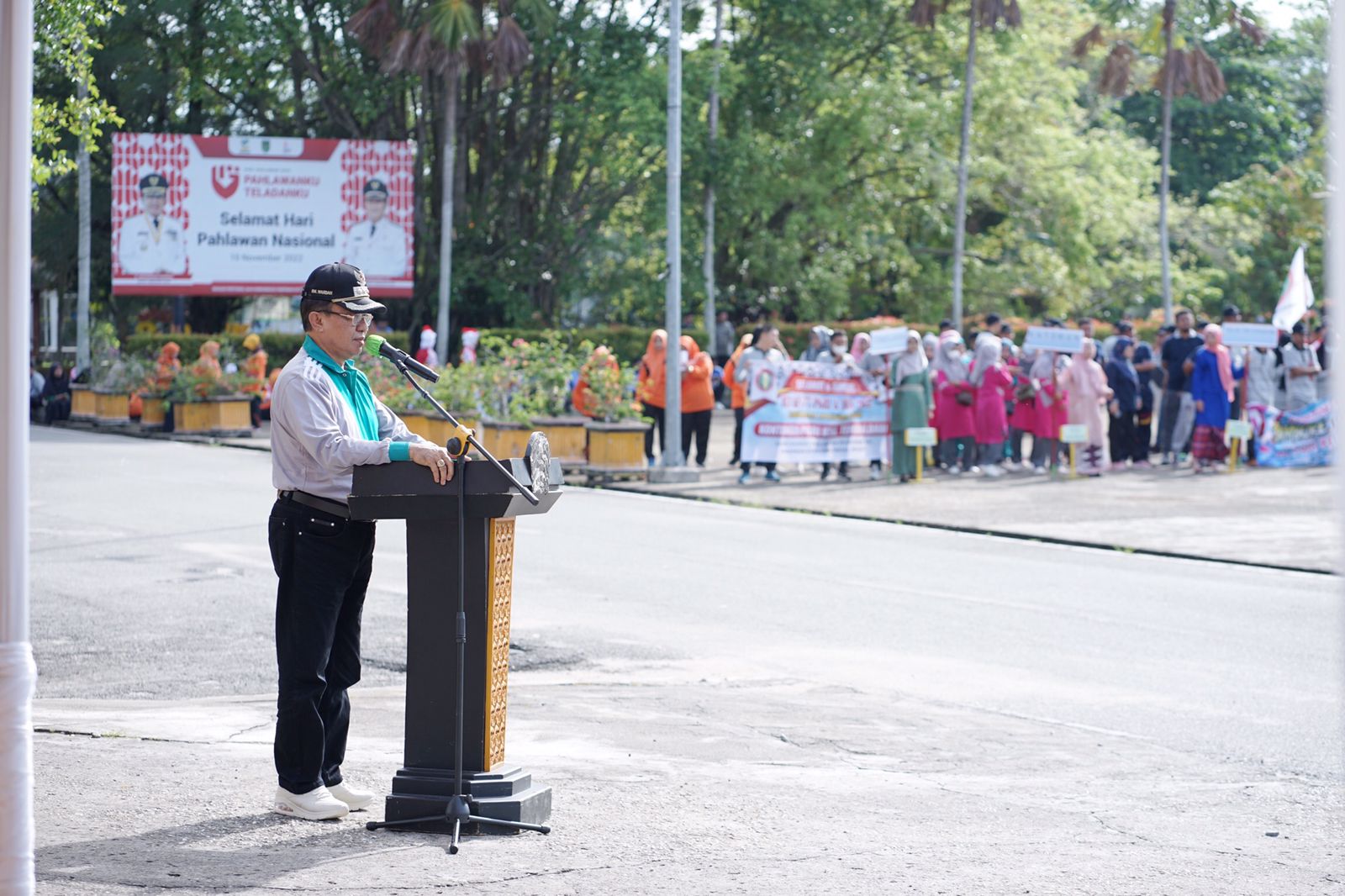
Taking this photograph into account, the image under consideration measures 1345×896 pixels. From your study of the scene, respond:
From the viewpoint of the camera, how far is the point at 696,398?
2398 centimetres

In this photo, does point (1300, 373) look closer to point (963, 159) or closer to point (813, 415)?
point (813, 415)

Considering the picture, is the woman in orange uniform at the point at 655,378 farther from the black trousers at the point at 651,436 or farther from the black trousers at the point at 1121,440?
the black trousers at the point at 1121,440

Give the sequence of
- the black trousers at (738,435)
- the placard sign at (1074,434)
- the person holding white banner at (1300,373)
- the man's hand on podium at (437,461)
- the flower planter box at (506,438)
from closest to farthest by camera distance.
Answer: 1. the man's hand on podium at (437,461)
2. the flower planter box at (506,438)
3. the placard sign at (1074,434)
4. the black trousers at (738,435)
5. the person holding white banner at (1300,373)

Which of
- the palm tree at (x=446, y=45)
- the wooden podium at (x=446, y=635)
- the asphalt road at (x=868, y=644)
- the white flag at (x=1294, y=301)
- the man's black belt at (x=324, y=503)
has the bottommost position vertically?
the asphalt road at (x=868, y=644)

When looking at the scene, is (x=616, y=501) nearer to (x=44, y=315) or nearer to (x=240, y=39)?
(x=240, y=39)

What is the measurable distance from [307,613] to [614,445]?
638 inches

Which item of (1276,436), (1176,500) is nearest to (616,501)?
(1176,500)

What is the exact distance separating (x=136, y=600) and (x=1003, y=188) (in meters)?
39.6

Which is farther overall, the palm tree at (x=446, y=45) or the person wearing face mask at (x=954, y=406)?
the palm tree at (x=446, y=45)

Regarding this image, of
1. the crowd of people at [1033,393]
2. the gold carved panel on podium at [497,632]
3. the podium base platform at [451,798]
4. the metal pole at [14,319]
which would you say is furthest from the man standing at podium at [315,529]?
the crowd of people at [1033,393]

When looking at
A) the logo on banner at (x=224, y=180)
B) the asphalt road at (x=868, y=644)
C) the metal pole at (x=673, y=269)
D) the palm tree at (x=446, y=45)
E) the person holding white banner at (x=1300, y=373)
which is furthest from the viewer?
the logo on banner at (x=224, y=180)

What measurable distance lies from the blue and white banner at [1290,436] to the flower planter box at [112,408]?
19325mm

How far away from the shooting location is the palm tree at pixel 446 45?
123 ft

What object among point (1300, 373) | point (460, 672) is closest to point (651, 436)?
point (1300, 373)
